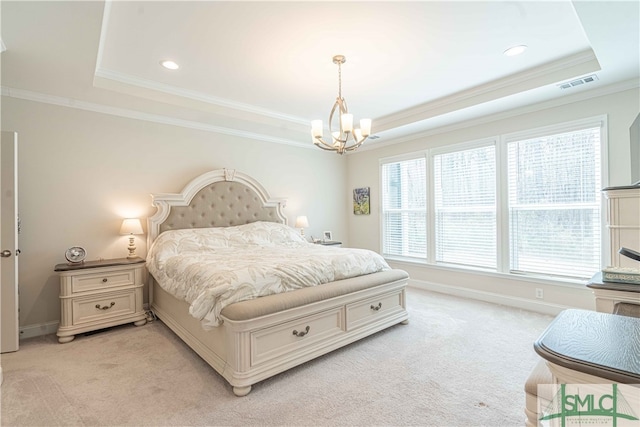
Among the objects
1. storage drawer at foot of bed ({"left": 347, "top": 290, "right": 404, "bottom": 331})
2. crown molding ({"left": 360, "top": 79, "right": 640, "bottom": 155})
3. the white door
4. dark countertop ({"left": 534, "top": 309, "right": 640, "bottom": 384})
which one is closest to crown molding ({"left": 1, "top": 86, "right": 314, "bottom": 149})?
the white door

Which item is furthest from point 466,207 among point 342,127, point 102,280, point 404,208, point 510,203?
point 102,280

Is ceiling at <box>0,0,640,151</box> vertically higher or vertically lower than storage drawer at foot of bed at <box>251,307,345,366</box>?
higher

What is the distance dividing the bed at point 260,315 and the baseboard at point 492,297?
1593mm

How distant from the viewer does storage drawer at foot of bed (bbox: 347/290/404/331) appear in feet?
9.25

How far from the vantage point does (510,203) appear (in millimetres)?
3967

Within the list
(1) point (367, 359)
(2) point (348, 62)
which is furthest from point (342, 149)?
(1) point (367, 359)

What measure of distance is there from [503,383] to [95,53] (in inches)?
155

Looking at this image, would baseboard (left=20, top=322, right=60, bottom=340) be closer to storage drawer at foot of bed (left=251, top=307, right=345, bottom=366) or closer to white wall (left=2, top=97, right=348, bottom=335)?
white wall (left=2, top=97, right=348, bottom=335)

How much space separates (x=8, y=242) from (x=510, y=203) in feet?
17.5

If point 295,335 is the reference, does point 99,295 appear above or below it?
above

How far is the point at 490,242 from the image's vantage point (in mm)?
4199

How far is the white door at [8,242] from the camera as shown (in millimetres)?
2635

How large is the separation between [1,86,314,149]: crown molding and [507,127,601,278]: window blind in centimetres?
352

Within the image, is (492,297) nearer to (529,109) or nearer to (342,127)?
(529,109)
